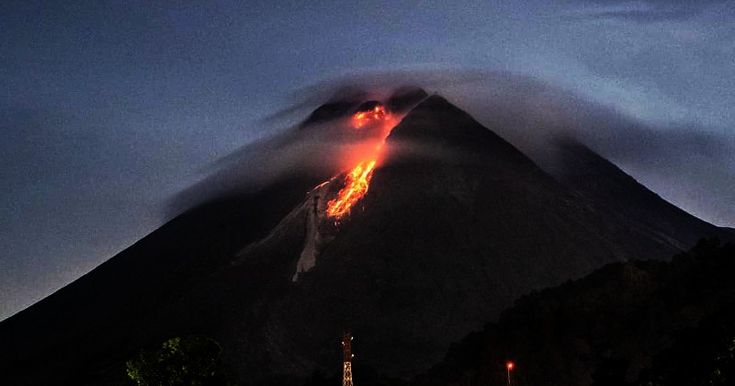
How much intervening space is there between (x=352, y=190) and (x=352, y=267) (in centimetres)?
2275

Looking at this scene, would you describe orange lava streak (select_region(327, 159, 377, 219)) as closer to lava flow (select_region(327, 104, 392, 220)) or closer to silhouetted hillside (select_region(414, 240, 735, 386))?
lava flow (select_region(327, 104, 392, 220))

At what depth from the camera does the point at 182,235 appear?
17912 cm

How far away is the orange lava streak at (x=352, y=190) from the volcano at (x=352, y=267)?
3.07 ft

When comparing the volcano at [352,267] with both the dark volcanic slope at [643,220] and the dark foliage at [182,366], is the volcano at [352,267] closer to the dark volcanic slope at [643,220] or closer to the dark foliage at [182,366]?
the dark volcanic slope at [643,220]

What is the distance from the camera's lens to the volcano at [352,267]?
132500 millimetres

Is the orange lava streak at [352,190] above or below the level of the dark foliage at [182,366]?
above

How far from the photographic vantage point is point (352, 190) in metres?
168

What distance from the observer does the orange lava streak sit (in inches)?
6319

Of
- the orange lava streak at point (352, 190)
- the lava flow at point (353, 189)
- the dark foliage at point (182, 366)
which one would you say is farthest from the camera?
the orange lava streak at point (352, 190)

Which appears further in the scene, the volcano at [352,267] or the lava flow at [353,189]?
the lava flow at [353,189]

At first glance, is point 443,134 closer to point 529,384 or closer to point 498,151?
point 498,151

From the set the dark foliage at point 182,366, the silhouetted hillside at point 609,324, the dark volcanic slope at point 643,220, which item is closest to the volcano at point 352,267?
the dark volcanic slope at point 643,220

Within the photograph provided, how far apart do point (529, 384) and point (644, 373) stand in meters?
24.5

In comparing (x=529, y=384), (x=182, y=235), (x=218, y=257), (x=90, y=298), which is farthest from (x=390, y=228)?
(x=529, y=384)
